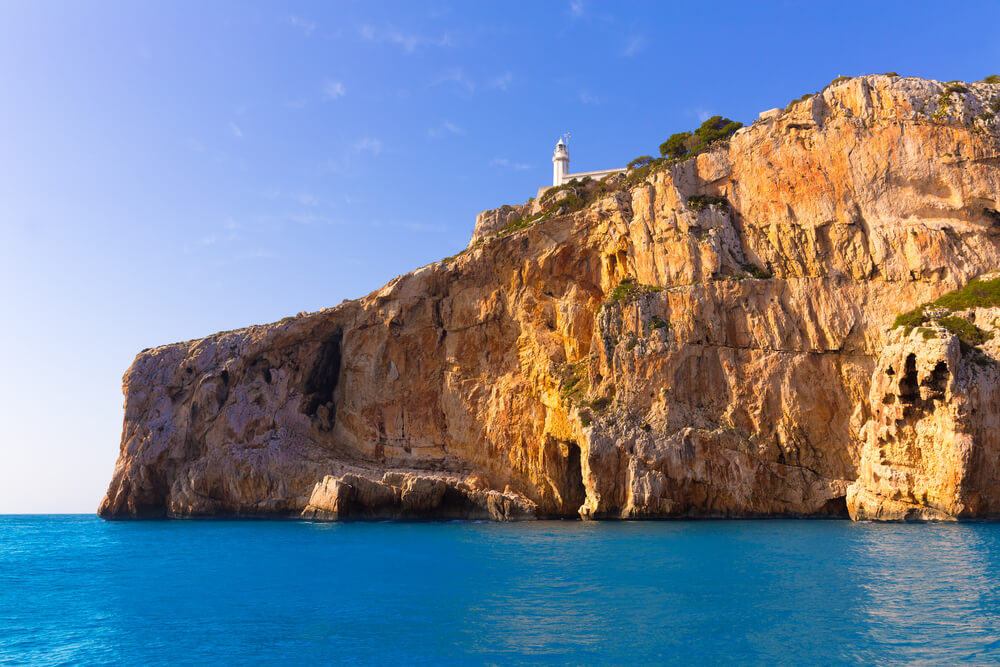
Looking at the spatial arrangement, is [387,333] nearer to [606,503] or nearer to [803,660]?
[606,503]

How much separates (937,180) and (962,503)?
18524 millimetres

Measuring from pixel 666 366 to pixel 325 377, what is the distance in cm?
2704

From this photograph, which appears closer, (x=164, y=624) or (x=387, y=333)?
(x=164, y=624)

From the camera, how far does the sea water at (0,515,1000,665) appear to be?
13.4 meters

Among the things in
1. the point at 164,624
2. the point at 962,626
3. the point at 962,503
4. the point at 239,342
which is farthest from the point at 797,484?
the point at 239,342

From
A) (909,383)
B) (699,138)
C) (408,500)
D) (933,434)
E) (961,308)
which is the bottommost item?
(408,500)

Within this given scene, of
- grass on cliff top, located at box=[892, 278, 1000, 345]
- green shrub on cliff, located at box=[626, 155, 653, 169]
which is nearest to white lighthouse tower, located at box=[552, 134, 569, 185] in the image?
green shrub on cliff, located at box=[626, 155, 653, 169]

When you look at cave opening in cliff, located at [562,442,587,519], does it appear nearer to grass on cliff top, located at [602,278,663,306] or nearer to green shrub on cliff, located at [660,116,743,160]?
grass on cliff top, located at [602,278,663,306]

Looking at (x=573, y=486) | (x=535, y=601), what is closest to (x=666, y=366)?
(x=573, y=486)

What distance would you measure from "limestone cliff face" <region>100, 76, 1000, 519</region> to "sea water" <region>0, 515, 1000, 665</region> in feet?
23.9

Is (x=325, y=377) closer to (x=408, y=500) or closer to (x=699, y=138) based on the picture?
(x=408, y=500)

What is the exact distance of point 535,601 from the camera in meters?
17.8

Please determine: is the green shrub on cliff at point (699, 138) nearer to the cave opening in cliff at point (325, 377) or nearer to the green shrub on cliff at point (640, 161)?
the green shrub on cliff at point (640, 161)

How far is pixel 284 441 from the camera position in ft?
173
